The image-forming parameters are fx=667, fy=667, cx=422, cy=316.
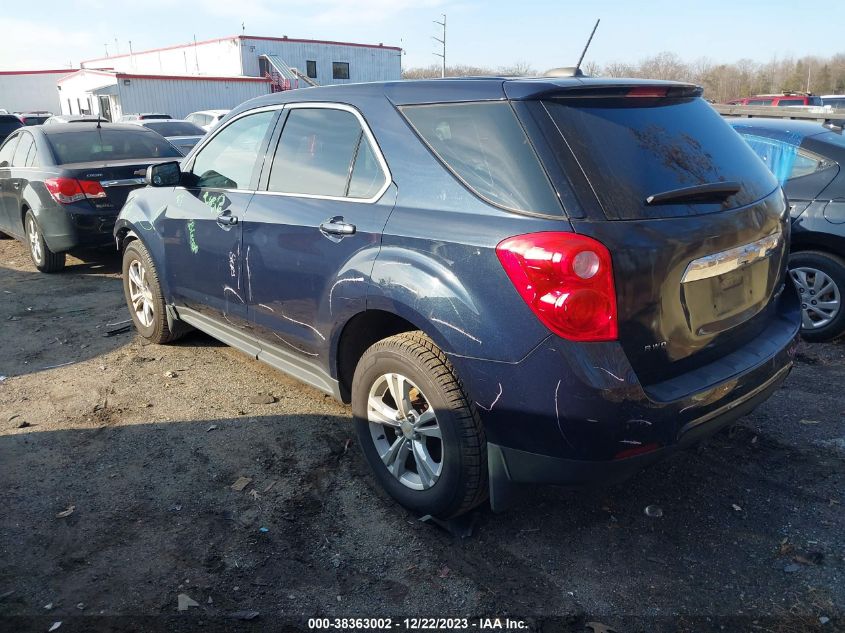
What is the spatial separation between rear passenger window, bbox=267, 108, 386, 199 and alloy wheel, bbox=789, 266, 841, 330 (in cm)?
362

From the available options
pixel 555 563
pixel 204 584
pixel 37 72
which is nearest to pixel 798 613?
pixel 555 563

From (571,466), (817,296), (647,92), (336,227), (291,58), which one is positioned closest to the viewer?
(571,466)

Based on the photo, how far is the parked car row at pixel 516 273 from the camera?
7.76 ft

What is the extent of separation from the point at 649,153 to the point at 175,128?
52.3ft

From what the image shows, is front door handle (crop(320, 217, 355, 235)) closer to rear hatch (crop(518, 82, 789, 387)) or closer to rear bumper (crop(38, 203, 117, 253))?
rear hatch (crop(518, 82, 789, 387))

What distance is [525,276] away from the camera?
2387 millimetres

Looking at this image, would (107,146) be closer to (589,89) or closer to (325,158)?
(325,158)

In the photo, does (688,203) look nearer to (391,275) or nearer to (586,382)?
(586,382)

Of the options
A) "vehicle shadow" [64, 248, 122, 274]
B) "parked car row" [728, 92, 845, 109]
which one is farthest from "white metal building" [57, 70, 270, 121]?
"vehicle shadow" [64, 248, 122, 274]

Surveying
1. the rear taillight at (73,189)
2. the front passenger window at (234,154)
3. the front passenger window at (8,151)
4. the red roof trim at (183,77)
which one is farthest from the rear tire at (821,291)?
the red roof trim at (183,77)

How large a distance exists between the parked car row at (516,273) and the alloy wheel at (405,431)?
0.01 meters

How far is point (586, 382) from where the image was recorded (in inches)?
91.2

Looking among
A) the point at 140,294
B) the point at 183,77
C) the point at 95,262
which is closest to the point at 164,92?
the point at 183,77

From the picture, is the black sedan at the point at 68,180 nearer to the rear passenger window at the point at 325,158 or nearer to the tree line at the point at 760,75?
the rear passenger window at the point at 325,158
